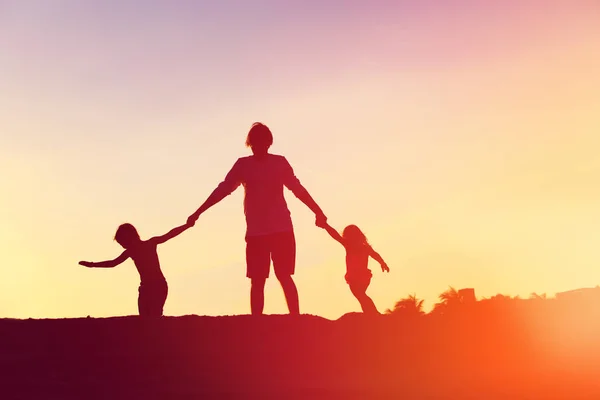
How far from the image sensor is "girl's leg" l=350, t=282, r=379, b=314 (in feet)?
51.1

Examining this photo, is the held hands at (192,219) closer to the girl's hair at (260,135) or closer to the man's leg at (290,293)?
the girl's hair at (260,135)

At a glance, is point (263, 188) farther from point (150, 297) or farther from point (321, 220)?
point (150, 297)

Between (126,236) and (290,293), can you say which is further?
(126,236)

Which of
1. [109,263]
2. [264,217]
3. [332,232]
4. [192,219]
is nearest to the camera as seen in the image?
[264,217]

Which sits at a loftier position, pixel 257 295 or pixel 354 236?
pixel 354 236

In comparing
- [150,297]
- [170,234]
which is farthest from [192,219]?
[150,297]

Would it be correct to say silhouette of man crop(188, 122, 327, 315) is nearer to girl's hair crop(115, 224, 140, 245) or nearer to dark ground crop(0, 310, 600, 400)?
dark ground crop(0, 310, 600, 400)

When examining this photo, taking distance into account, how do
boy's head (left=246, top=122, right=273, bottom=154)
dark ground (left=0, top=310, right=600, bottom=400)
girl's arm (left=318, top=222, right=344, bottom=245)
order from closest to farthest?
dark ground (left=0, top=310, right=600, bottom=400) < boy's head (left=246, top=122, right=273, bottom=154) < girl's arm (left=318, top=222, right=344, bottom=245)

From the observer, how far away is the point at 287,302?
1238 cm

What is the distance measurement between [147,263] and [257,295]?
6.54 feet

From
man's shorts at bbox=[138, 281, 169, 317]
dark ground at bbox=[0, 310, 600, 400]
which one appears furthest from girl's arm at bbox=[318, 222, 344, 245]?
man's shorts at bbox=[138, 281, 169, 317]

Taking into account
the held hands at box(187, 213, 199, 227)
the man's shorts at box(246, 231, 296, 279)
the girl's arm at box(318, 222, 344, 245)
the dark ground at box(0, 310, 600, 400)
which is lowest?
the dark ground at box(0, 310, 600, 400)

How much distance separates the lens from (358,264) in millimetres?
15516

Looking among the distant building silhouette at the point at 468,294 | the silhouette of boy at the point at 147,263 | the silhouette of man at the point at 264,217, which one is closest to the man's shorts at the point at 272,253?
the silhouette of man at the point at 264,217
